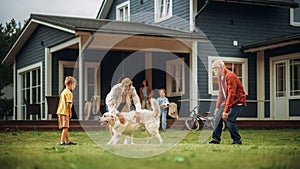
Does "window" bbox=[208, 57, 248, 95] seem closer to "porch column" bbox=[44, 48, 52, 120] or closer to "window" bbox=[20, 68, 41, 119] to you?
"porch column" bbox=[44, 48, 52, 120]

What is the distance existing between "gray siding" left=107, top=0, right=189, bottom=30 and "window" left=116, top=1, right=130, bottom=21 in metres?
0.24

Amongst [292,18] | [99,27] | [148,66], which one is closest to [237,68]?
[148,66]

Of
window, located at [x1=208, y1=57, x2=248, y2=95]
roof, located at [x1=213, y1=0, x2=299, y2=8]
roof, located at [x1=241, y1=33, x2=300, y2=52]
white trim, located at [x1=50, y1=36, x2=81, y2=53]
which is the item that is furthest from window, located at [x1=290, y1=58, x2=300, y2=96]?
white trim, located at [x1=50, y1=36, x2=81, y2=53]

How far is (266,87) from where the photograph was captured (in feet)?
78.7

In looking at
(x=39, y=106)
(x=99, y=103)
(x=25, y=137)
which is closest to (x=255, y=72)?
(x=99, y=103)

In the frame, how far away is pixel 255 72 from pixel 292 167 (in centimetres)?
1719

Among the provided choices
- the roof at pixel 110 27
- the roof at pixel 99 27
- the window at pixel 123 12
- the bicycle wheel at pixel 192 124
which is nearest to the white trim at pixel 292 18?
the roof at pixel 99 27

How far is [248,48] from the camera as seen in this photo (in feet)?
76.2

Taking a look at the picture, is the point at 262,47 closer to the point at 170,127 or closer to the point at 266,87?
the point at 266,87

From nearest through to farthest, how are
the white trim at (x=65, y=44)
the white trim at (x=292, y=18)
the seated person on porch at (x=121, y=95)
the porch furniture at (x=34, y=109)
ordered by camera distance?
the seated person on porch at (x=121, y=95), the white trim at (x=65, y=44), the porch furniture at (x=34, y=109), the white trim at (x=292, y=18)

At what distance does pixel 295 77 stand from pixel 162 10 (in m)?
6.08

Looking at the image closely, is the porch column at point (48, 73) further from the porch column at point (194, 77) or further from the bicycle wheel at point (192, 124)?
the bicycle wheel at point (192, 124)

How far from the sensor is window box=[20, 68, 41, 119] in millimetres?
24844

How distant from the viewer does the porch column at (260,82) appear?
23938 millimetres
